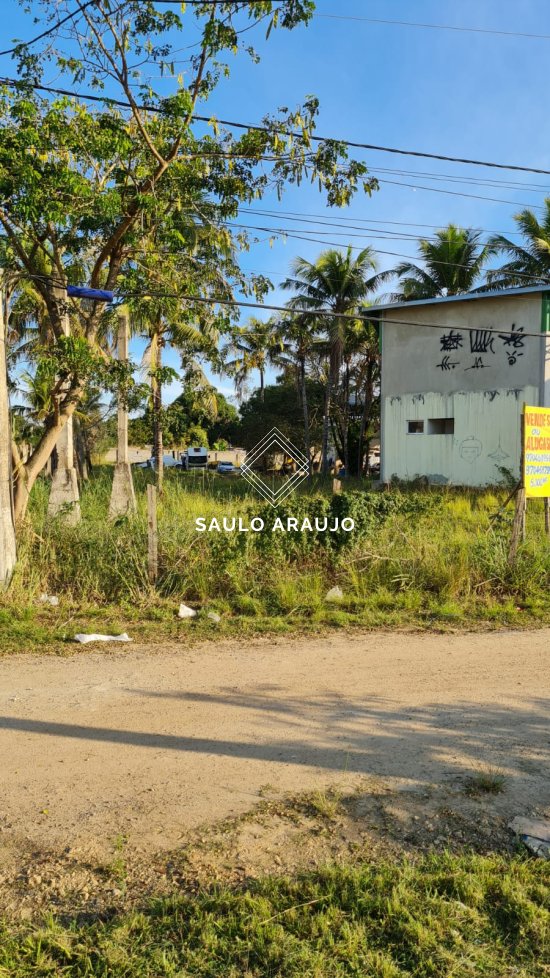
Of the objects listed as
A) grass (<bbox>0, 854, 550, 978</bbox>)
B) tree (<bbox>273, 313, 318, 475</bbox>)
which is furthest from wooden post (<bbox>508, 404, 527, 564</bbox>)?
tree (<bbox>273, 313, 318, 475</bbox>)

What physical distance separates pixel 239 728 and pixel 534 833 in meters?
2.05

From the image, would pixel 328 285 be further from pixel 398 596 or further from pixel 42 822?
pixel 42 822

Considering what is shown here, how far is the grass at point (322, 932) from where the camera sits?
2.59 metres

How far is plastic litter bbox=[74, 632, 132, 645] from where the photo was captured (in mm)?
7082

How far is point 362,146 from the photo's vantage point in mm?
10047

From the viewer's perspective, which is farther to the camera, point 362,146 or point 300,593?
point 362,146

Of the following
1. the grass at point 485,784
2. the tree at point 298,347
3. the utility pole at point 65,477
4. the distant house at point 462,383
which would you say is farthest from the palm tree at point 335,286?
the grass at point 485,784

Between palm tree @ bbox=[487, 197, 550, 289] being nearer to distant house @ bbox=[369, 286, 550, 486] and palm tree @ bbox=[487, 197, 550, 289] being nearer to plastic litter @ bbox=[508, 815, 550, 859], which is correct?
distant house @ bbox=[369, 286, 550, 486]

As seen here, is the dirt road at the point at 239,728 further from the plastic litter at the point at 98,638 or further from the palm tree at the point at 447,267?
the palm tree at the point at 447,267

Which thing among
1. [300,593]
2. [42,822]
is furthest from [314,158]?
[42,822]

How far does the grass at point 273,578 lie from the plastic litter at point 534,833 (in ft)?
13.3

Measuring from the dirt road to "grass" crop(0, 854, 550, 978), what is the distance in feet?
2.07

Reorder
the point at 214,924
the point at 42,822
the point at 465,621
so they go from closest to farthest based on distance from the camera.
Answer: the point at 214,924, the point at 42,822, the point at 465,621

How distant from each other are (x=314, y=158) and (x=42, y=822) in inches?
326
